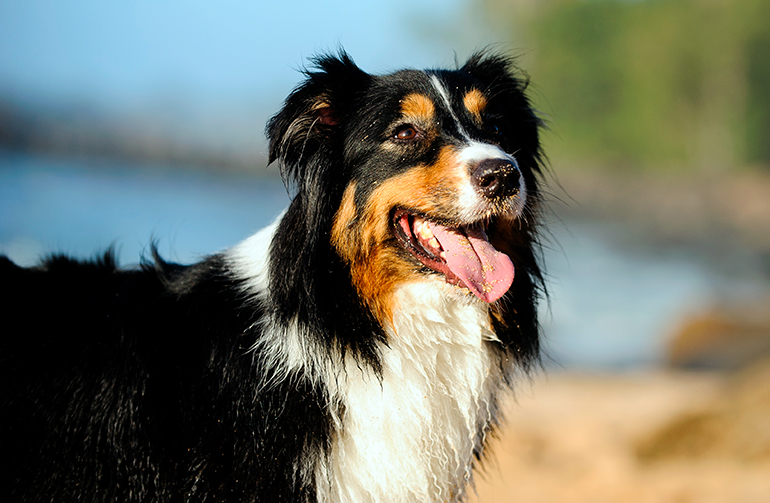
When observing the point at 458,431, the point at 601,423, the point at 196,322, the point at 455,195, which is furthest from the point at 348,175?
the point at 601,423

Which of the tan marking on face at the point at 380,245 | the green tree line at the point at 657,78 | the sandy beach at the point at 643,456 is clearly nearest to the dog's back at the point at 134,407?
the tan marking on face at the point at 380,245

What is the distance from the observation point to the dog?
8.05 feet

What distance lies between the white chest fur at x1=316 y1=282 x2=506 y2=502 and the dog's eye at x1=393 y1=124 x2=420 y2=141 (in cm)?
60

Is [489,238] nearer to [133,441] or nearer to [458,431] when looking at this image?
[458,431]

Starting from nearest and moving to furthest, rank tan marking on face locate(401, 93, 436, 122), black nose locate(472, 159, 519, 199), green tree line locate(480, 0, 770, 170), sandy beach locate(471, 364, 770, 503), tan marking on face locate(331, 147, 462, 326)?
black nose locate(472, 159, 519, 199) → tan marking on face locate(331, 147, 462, 326) → tan marking on face locate(401, 93, 436, 122) → sandy beach locate(471, 364, 770, 503) → green tree line locate(480, 0, 770, 170)

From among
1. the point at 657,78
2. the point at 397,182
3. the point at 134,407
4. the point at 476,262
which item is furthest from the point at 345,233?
the point at 657,78

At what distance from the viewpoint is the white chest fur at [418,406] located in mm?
2574

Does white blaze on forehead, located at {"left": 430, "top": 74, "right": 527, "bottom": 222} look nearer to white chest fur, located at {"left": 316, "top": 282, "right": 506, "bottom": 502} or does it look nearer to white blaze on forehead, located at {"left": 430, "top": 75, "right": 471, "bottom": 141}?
white blaze on forehead, located at {"left": 430, "top": 75, "right": 471, "bottom": 141}

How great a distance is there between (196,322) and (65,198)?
11.2 meters

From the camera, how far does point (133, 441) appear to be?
2447 millimetres

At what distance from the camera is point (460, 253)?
2699 millimetres

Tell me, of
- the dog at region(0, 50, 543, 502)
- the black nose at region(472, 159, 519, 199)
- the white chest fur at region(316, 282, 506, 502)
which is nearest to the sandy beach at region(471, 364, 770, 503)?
the white chest fur at region(316, 282, 506, 502)

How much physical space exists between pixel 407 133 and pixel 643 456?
414 cm

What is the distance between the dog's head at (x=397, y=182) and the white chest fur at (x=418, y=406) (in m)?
0.12
